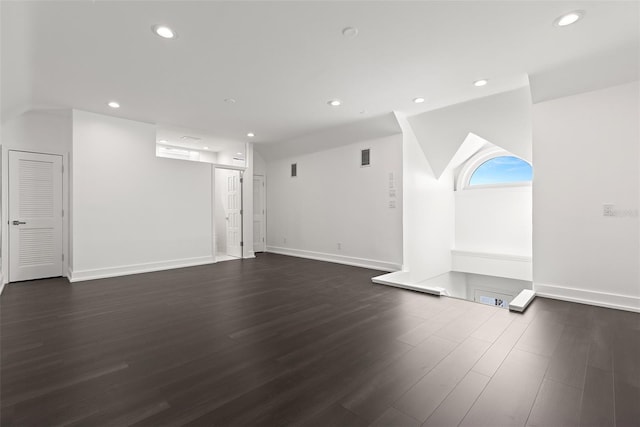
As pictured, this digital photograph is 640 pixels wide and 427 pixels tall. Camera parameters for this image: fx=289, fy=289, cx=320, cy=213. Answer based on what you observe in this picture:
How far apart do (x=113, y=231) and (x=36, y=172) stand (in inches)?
60.8

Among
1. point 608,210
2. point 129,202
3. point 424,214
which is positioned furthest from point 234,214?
point 608,210

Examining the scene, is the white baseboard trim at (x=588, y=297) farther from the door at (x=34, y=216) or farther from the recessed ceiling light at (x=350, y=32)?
the door at (x=34, y=216)

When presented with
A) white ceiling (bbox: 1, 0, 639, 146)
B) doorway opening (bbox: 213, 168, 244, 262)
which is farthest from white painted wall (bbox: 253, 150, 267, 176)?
white ceiling (bbox: 1, 0, 639, 146)

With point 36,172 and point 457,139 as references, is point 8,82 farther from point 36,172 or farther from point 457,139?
point 457,139

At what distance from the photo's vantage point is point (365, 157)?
6059 millimetres

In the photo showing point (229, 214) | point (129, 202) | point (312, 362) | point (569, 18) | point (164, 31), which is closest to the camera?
point (312, 362)

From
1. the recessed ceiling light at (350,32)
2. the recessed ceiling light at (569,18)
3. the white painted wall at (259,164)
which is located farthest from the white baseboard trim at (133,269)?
the recessed ceiling light at (569,18)

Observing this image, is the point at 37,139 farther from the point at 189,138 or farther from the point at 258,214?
the point at 258,214

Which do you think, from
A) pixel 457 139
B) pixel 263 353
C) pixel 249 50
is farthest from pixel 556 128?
pixel 263 353

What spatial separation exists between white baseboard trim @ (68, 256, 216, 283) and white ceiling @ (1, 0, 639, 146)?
2.61 metres

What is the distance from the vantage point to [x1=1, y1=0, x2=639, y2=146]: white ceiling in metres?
2.41

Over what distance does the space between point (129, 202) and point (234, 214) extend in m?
2.65

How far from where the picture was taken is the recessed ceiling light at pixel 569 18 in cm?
245

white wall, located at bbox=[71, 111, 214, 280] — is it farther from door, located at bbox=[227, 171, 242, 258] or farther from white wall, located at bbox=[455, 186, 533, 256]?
white wall, located at bbox=[455, 186, 533, 256]
